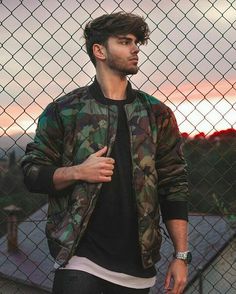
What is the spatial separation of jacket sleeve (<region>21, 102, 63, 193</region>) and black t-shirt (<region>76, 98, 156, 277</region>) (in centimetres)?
22

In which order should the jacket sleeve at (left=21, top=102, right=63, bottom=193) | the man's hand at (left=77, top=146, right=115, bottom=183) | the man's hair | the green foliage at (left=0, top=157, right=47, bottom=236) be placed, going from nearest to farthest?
1. the man's hand at (left=77, top=146, right=115, bottom=183)
2. the jacket sleeve at (left=21, top=102, right=63, bottom=193)
3. the man's hair
4. the green foliage at (left=0, top=157, right=47, bottom=236)

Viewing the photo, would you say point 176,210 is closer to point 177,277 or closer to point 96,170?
point 177,277

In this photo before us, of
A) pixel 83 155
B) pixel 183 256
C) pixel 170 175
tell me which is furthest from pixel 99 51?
pixel 183 256

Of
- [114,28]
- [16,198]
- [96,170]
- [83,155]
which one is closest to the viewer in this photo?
[96,170]

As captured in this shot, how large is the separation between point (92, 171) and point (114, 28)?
0.60 m

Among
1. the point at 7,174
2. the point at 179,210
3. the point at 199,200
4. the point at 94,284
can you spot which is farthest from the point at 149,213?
the point at 199,200

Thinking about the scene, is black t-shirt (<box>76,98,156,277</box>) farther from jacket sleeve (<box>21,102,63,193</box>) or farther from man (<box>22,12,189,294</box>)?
jacket sleeve (<box>21,102,63,193</box>)

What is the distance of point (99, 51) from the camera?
2.50 m

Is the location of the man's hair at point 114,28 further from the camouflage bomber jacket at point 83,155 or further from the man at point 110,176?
the camouflage bomber jacket at point 83,155

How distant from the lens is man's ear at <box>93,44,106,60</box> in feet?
8.18

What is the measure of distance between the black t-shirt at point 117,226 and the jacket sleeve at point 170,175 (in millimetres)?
200

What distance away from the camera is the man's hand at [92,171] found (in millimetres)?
2268

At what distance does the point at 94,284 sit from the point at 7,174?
5.54 feet

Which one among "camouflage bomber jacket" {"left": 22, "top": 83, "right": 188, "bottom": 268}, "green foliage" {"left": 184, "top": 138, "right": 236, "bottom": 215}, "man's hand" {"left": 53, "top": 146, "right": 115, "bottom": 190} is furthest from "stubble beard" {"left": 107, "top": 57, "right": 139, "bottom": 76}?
"green foliage" {"left": 184, "top": 138, "right": 236, "bottom": 215}
